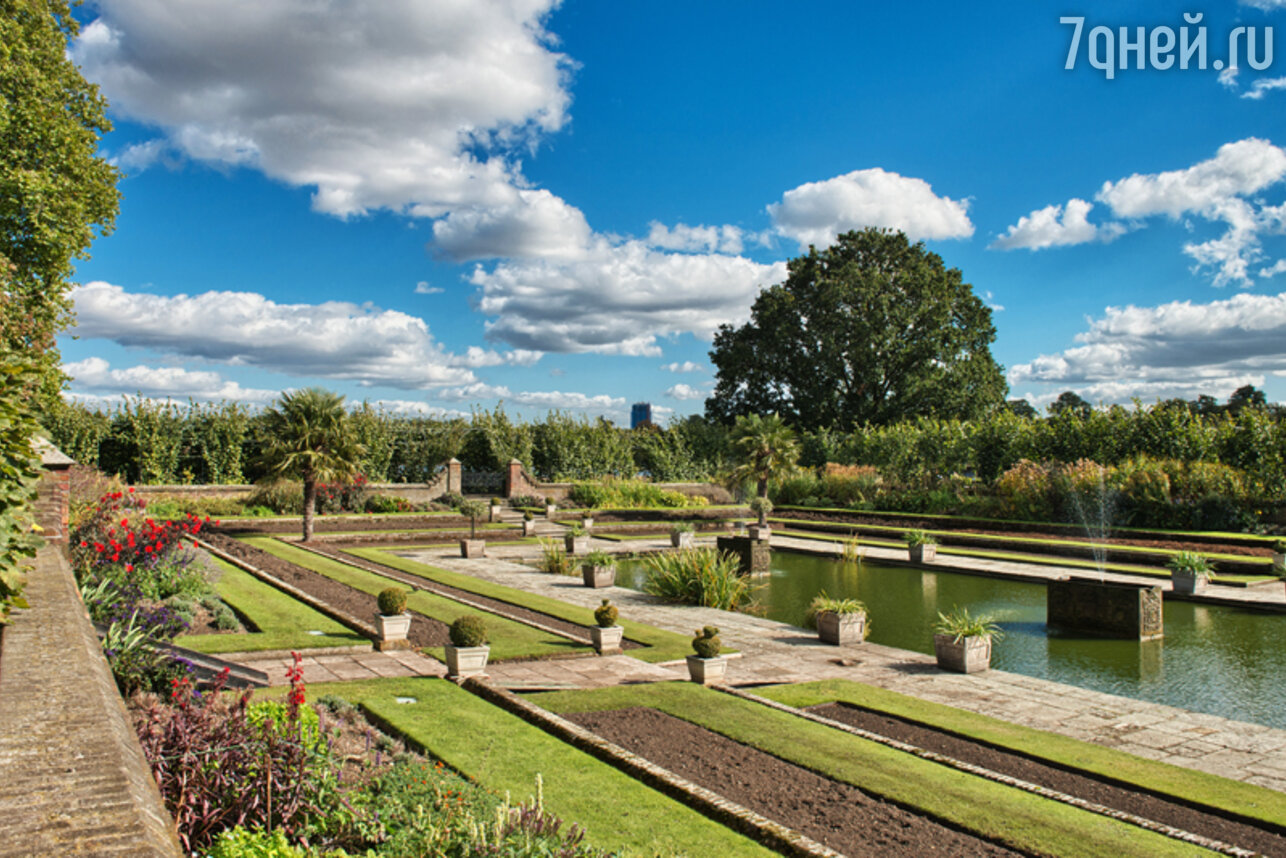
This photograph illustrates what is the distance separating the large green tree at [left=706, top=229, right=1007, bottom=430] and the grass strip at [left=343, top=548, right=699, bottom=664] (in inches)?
1079

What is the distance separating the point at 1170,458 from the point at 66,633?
29.7 m

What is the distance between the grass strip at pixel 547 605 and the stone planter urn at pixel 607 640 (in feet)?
0.82

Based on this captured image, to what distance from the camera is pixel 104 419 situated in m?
27.7

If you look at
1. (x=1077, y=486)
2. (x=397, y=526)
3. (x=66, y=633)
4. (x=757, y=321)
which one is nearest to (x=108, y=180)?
(x=397, y=526)

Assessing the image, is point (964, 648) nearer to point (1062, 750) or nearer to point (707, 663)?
point (1062, 750)

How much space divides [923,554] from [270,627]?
586 inches

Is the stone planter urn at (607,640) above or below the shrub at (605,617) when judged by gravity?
below

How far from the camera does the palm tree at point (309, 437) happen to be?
Answer: 1953cm

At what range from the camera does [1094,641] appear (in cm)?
1166

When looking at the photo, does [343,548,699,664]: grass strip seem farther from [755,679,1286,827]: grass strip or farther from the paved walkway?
[755,679,1286,827]: grass strip

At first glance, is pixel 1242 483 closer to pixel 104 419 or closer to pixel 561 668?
pixel 561 668

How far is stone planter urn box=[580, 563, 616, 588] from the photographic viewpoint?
16.5 metres

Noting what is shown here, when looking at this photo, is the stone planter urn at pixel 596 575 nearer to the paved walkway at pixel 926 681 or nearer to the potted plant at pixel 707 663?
the paved walkway at pixel 926 681

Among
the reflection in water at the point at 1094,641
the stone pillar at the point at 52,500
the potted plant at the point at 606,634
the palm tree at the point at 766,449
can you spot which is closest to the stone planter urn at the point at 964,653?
the reflection in water at the point at 1094,641
